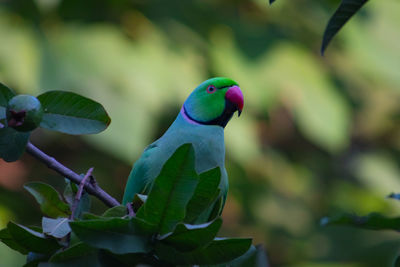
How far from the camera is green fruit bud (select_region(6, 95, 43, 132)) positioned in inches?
35.8

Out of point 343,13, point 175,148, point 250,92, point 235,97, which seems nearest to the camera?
point 343,13

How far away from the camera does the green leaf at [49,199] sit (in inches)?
41.3

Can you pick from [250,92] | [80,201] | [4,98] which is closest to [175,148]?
[80,201]

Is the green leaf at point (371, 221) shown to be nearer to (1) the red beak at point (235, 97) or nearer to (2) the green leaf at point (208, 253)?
(2) the green leaf at point (208, 253)

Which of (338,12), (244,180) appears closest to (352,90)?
(244,180)

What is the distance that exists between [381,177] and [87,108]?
4271 mm

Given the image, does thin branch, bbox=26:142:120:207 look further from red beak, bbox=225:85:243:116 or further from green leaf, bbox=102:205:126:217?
red beak, bbox=225:85:243:116

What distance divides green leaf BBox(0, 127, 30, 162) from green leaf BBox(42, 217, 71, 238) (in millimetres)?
118

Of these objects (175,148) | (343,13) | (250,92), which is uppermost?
(343,13)

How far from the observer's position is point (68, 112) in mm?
1008

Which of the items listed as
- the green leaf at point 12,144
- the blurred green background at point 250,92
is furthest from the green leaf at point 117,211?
the blurred green background at point 250,92

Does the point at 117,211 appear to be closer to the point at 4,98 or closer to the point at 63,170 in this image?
the point at 63,170

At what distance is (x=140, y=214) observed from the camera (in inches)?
35.4

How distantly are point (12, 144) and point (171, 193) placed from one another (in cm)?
28
